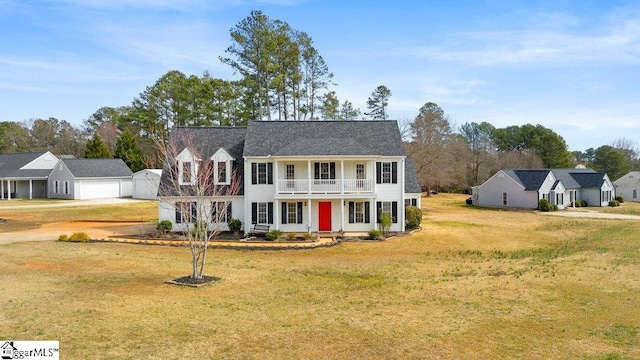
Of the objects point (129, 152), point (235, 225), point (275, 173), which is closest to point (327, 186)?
point (275, 173)

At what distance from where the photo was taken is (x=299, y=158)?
96.8 ft

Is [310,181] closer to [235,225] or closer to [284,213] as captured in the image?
[284,213]

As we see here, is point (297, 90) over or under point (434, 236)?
over

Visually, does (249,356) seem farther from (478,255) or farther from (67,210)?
(67,210)

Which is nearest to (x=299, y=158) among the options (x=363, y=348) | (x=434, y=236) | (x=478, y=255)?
(x=434, y=236)

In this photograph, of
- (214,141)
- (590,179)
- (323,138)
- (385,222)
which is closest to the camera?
(385,222)

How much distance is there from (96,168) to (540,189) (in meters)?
52.2

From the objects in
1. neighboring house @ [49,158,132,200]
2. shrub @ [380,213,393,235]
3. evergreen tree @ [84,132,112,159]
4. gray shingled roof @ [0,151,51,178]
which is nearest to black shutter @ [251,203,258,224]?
shrub @ [380,213,393,235]

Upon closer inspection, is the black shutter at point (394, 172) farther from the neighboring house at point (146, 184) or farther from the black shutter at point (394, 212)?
the neighboring house at point (146, 184)

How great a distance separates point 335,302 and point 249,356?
4.90 m

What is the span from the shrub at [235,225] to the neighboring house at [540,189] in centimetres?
A: 3529

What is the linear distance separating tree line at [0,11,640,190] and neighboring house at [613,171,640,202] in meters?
13.5

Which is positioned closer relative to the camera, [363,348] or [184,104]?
[363,348]

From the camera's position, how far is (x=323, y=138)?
32.2 meters
